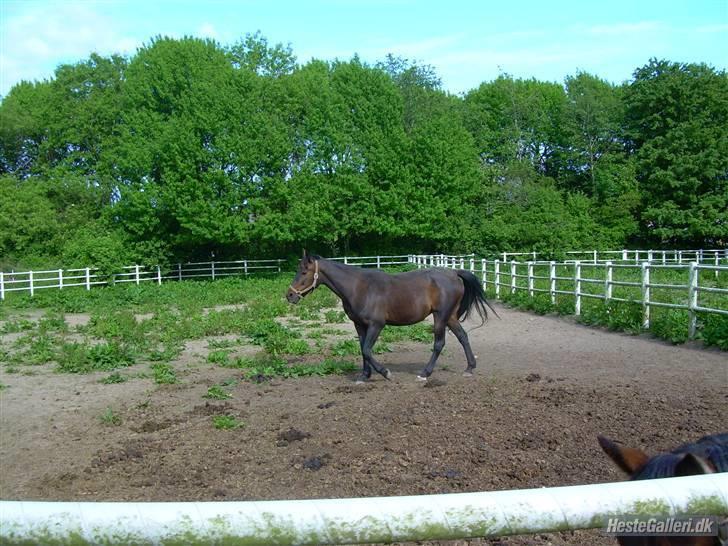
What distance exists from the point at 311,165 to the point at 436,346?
27.9 meters

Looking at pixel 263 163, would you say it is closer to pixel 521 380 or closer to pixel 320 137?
pixel 320 137

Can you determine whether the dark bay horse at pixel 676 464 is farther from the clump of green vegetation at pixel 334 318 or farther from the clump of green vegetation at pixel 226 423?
the clump of green vegetation at pixel 334 318

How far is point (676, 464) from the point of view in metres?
1.64

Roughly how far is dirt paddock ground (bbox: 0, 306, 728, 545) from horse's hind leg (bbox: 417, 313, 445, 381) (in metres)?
0.19

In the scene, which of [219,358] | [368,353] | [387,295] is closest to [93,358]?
[219,358]

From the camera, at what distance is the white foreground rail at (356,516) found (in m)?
1.04

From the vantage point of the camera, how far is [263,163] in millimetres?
34406

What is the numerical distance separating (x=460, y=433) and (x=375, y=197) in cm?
3115

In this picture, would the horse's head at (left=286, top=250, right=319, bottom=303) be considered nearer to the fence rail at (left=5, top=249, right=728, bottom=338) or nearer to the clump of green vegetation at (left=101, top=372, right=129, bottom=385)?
the clump of green vegetation at (left=101, top=372, right=129, bottom=385)

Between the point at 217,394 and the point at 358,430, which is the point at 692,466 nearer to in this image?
the point at 358,430

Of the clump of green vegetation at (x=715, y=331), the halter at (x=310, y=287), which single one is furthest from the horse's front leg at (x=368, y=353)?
the clump of green vegetation at (x=715, y=331)

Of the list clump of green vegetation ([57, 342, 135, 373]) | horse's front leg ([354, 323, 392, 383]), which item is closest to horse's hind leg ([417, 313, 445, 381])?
horse's front leg ([354, 323, 392, 383])

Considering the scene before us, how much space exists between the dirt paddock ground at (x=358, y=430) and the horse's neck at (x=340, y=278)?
4.19ft

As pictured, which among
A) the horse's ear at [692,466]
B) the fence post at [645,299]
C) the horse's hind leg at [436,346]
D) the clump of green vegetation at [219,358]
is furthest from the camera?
the fence post at [645,299]
